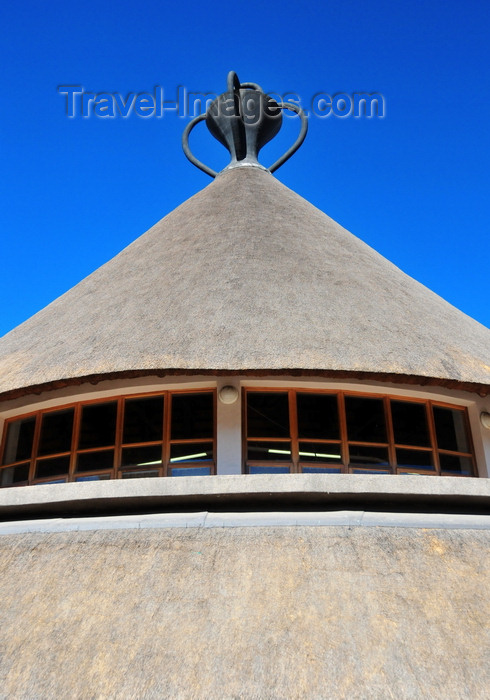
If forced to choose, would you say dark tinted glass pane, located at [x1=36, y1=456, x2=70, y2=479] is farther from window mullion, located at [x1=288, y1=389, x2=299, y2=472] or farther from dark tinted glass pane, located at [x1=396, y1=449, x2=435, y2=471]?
dark tinted glass pane, located at [x1=396, y1=449, x2=435, y2=471]

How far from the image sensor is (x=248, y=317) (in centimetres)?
645

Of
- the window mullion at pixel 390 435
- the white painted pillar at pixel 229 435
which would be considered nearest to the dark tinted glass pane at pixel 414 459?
the window mullion at pixel 390 435

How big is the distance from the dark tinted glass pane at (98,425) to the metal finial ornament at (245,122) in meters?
7.32

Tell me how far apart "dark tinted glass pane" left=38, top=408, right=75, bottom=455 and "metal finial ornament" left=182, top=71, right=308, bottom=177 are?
24.0 ft

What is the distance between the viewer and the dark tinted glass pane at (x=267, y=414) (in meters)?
6.64

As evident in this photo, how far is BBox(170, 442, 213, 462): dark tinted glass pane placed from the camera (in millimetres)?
6441

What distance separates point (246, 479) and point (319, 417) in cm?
188

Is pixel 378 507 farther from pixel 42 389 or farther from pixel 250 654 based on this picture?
pixel 42 389

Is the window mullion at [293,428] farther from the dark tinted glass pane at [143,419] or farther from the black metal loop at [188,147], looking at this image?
the black metal loop at [188,147]

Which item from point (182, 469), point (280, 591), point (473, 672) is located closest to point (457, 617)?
point (473, 672)

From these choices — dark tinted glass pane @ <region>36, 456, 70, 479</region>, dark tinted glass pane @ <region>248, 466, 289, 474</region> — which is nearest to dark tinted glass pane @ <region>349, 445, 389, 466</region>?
dark tinted glass pane @ <region>248, 466, 289, 474</region>

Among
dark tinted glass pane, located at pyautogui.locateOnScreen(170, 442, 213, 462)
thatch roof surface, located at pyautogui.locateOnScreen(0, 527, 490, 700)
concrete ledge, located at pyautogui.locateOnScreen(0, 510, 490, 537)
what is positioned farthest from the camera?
dark tinted glass pane, located at pyautogui.locateOnScreen(170, 442, 213, 462)

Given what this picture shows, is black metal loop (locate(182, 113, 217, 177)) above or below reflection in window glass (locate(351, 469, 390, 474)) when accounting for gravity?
above

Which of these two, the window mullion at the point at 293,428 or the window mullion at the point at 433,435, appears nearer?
the window mullion at the point at 293,428
